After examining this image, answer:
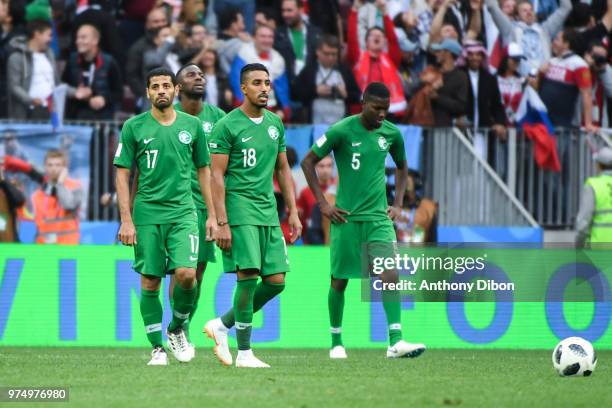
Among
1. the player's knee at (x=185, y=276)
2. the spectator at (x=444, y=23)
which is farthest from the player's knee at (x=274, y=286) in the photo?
the spectator at (x=444, y=23)

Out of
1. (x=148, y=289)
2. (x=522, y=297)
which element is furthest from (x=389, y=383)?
Result: (x=522, y=297)

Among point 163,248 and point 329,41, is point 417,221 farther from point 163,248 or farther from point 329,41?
point 163,248

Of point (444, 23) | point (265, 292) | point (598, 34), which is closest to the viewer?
point (265, 292)

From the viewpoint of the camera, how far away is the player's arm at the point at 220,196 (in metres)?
11.2

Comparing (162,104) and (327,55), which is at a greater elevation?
(327,55)

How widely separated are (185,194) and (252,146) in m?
0.69

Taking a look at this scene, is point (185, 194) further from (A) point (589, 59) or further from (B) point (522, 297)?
(A) point (589, 59)

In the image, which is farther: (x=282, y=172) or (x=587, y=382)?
(x=282, y=172)

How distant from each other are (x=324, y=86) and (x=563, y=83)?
143 inches

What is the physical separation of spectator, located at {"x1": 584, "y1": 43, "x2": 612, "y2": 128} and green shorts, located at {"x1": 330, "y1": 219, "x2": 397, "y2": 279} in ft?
26.1

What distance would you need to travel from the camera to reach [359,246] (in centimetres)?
1299

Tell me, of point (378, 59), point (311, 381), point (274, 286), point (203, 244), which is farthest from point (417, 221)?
point (311, 381)

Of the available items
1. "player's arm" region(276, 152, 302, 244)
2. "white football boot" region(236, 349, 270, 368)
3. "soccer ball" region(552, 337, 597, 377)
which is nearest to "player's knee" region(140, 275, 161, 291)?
"white football boot" region(236, 349, 270, 368)

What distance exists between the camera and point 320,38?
739 inches
